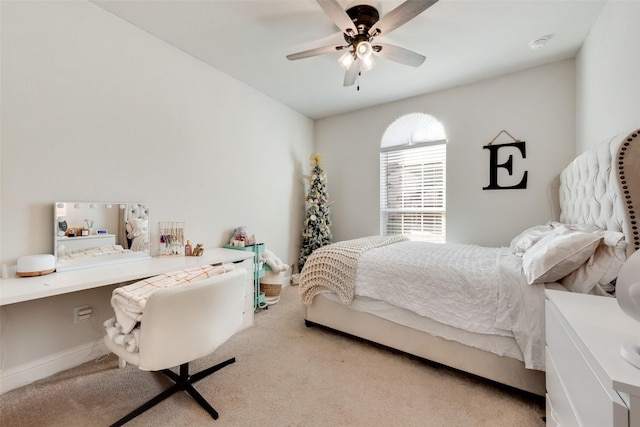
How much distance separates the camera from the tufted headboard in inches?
50.1

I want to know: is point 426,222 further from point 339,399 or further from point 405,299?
point 339,399

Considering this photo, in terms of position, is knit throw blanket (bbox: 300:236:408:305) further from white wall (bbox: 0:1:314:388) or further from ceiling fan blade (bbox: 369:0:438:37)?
ceiling fan blade (bbox: 369:0:438:37)

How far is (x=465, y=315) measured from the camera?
1670 millimetres

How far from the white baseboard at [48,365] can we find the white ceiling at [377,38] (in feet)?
8.80

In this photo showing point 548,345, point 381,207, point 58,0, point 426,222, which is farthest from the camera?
point 381,207

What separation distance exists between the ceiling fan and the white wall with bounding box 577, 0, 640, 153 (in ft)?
4.15

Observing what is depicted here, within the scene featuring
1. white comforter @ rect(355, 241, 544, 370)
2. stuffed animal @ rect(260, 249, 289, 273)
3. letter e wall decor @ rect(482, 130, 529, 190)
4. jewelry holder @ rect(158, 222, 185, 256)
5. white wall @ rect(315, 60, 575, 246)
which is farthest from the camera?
stuffed animal @ rect(260, 249, 289, 273)

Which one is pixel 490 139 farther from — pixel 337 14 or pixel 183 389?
pixel 183 389

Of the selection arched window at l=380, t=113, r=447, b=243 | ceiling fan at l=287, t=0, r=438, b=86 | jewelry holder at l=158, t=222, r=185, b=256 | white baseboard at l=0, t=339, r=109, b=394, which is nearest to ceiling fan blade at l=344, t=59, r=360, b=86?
ceiling fan at l=287, t=0, r=438, b=86

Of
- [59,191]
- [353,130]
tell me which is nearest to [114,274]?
[59,191]

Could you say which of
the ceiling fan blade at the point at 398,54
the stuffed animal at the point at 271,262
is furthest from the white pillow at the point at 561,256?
the stuffed animal at the point at 271,262

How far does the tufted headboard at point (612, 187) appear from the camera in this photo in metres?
1.27

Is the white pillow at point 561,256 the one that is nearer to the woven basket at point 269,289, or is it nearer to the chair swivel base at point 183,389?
the chair swivel base at point 183,389

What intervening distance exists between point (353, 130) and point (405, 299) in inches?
118
